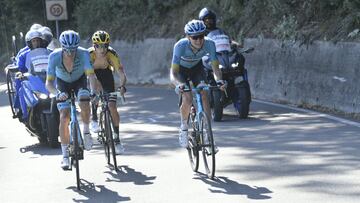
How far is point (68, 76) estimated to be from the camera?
9.26m

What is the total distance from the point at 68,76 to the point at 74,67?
14 cm

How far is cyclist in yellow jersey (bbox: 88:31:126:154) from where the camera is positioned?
9773 mm

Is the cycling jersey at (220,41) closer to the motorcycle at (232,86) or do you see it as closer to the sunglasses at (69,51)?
the motorcycle at (232,86)

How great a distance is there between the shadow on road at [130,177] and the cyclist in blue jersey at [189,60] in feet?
2.32

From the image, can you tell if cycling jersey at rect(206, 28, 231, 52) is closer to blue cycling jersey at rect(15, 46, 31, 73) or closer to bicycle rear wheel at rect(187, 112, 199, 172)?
blue cycling jersey at rect(15, 46, 31, 73)

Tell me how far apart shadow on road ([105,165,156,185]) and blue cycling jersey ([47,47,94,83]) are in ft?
4.29

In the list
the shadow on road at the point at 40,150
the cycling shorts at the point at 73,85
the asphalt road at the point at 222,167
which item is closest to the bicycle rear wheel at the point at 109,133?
the asphalt road at the point at 222,167

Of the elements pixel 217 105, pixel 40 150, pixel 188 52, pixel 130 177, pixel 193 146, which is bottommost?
pixel 40 150

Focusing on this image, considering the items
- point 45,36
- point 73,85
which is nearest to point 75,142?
point 73,85

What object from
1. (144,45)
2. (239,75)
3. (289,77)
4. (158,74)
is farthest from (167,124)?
(144,45)

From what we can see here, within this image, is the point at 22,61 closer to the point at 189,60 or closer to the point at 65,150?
the point at 65,150

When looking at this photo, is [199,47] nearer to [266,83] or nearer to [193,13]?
[266,83]

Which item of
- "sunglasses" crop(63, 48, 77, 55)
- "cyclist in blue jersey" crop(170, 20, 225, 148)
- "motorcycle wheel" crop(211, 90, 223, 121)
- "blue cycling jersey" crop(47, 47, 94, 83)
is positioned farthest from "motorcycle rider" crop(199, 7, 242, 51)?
"sunglasses" crop(63, 48, 77, 55)

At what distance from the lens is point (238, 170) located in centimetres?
890
